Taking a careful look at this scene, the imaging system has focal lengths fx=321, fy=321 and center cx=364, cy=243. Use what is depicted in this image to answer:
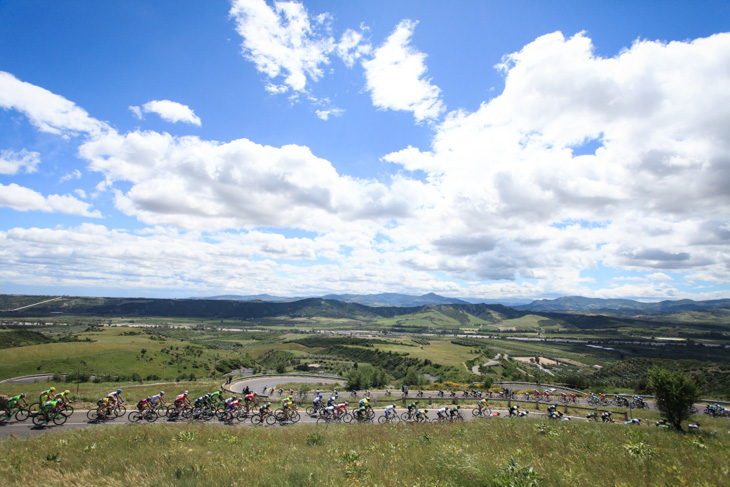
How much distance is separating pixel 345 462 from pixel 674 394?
2488 centimetres

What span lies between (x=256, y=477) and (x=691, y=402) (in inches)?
1113

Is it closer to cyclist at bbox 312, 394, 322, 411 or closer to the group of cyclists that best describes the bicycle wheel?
the group of cyclists

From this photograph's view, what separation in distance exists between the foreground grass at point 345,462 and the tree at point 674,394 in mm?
13084

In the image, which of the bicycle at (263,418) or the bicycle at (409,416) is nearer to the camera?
Result: the bicycle at (263,418)

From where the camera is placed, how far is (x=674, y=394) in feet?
70.6

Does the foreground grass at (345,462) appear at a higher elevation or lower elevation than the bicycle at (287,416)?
higher

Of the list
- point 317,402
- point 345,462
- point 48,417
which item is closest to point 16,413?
point 48,417

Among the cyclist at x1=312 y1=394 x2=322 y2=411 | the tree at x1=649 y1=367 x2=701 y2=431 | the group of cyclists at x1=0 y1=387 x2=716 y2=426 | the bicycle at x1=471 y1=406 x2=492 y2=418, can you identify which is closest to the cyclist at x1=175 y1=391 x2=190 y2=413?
the group of cyclists at x1=0 y1=387 x2=716 y2=426

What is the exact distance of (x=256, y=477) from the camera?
7.97 meters

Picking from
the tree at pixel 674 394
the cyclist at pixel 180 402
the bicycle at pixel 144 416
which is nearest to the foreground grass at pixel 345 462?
the bicycle at pixel 144 416

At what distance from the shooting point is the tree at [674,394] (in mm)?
21438

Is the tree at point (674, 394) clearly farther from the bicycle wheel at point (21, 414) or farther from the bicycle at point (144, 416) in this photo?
the bicycle wheel at point (21, 414)

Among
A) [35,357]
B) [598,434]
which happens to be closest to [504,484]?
[598,434]

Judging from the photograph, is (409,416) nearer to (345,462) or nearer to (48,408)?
(345,462)
